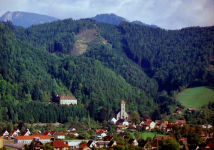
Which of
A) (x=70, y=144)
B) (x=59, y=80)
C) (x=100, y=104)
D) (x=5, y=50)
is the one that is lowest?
(x=70, y=144)

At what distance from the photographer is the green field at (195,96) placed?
135750 mm

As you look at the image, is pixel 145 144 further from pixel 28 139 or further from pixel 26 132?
pixel 26 132

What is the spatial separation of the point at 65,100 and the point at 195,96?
46271 mm

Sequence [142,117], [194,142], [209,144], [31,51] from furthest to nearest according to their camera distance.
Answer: [31,51]
[142,117]
[194,142]
[209,144]

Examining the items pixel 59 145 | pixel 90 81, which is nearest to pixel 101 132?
pixel 59 145

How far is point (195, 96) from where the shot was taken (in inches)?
5669

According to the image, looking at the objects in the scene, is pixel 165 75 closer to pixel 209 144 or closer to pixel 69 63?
pixel 69 63

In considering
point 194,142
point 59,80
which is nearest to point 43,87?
point 59,80

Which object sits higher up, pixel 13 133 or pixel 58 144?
pixel 13 133

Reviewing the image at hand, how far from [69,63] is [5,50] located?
27.5 m

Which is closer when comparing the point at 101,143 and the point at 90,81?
the point at 101,143

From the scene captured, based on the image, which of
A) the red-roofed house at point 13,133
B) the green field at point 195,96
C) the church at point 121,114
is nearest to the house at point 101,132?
the red-roofed house at point 13,133

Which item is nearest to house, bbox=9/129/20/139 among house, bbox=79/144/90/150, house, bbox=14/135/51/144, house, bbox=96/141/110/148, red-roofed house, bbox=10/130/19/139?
red-roofed house, bbox=10/130/19/139

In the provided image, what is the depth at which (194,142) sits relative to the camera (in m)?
81.6
